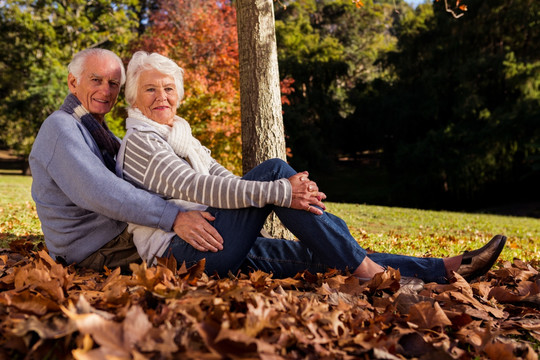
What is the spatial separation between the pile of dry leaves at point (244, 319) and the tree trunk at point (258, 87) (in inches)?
75.7

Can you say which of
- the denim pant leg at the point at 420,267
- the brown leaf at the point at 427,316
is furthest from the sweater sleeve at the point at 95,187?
the denim pant leg at the point at 420,267

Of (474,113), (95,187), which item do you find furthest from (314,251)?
(474,113)

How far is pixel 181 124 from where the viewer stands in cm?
307

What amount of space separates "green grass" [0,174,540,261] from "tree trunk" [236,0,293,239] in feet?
5.63

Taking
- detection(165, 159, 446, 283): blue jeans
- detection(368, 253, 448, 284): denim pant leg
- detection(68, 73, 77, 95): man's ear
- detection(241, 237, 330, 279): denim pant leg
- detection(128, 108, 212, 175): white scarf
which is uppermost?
detection(68, 73, 77, 95): man's ear

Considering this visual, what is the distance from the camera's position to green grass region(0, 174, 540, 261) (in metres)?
5.70

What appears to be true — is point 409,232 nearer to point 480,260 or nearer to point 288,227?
point 480,260

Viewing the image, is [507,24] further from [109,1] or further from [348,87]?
[109,1]

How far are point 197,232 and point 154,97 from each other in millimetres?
911

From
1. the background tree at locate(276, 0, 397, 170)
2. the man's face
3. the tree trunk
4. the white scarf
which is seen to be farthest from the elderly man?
the background tree at locate(276, 0, 397, 170)

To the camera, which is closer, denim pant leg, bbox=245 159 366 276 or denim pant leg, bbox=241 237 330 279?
denim pant leg, bbox=245 159 366 276

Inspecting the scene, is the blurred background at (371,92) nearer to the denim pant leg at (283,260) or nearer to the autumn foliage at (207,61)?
the autumn foliage at (207,61)

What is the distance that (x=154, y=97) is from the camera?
3.02 meters

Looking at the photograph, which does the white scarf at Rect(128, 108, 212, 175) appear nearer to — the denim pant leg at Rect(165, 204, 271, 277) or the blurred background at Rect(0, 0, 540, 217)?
the denim pant leg at Rect(165, 204, 271, 277)
